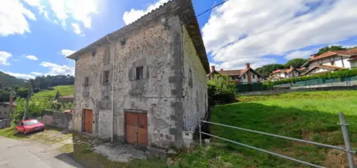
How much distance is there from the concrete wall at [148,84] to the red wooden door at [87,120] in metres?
0.54

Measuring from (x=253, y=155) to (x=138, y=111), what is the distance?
5.34 m

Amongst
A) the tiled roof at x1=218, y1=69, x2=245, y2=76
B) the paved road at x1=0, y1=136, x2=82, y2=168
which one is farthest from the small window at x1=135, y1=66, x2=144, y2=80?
the tiled roof at x1=218, y1=69, x2=245, y2=76

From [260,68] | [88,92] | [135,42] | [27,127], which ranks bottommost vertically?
[27,127]

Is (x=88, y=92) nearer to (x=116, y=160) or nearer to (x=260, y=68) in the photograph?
(x=116, y=160)

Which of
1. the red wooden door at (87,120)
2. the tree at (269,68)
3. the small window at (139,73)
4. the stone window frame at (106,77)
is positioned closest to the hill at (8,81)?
the red wooden door at (87,120)

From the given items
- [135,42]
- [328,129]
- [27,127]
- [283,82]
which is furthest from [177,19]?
[283,82]

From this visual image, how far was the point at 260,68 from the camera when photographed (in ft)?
303

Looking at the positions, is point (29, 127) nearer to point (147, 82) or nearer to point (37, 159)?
point (37, 159)

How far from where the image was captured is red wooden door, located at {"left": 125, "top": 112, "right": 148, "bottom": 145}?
759 cm

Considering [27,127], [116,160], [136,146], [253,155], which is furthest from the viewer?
[27,127]

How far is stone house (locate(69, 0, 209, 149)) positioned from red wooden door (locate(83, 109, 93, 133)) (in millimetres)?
69

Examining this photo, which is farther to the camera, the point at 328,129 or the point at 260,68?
the point at 260,68

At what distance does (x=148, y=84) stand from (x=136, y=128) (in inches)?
94.2

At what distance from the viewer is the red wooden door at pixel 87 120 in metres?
10.7
